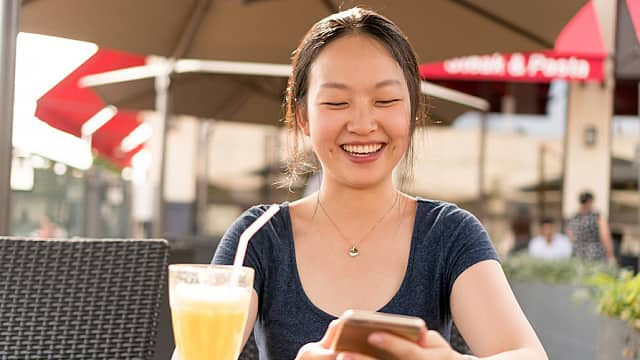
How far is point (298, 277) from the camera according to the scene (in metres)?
1.69

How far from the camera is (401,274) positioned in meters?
1.67

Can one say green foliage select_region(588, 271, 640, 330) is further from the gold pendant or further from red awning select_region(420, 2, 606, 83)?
red awning select_region(420, 2, 606, 83)

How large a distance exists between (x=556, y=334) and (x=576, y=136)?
6.73 metres

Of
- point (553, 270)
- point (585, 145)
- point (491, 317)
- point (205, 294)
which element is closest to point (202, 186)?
point (585, 145)

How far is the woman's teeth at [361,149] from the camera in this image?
1.60 m

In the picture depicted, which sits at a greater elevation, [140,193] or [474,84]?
[474,84]

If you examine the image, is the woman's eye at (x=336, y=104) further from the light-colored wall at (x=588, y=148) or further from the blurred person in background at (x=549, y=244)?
the light-colored wall at (x=588, y=148)

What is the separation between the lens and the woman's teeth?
160cm

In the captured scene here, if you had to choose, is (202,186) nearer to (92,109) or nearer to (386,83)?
(92,109)

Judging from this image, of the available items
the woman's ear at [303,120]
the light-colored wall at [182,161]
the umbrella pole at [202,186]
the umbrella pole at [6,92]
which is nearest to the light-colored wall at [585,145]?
the umbrella pole at [202,186]

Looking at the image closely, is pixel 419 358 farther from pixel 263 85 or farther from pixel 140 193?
pixel 140 193

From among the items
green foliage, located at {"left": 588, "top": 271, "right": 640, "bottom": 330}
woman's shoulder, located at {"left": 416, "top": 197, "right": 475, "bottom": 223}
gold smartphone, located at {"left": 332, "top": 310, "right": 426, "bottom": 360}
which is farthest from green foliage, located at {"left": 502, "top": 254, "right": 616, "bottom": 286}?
gold smartphone, located at {"left": 332, "top": 310, "right": 426, "bottom": 360}

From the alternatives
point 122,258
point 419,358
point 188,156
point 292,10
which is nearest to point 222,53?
point 292,10

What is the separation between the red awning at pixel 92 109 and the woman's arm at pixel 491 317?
5.02m
